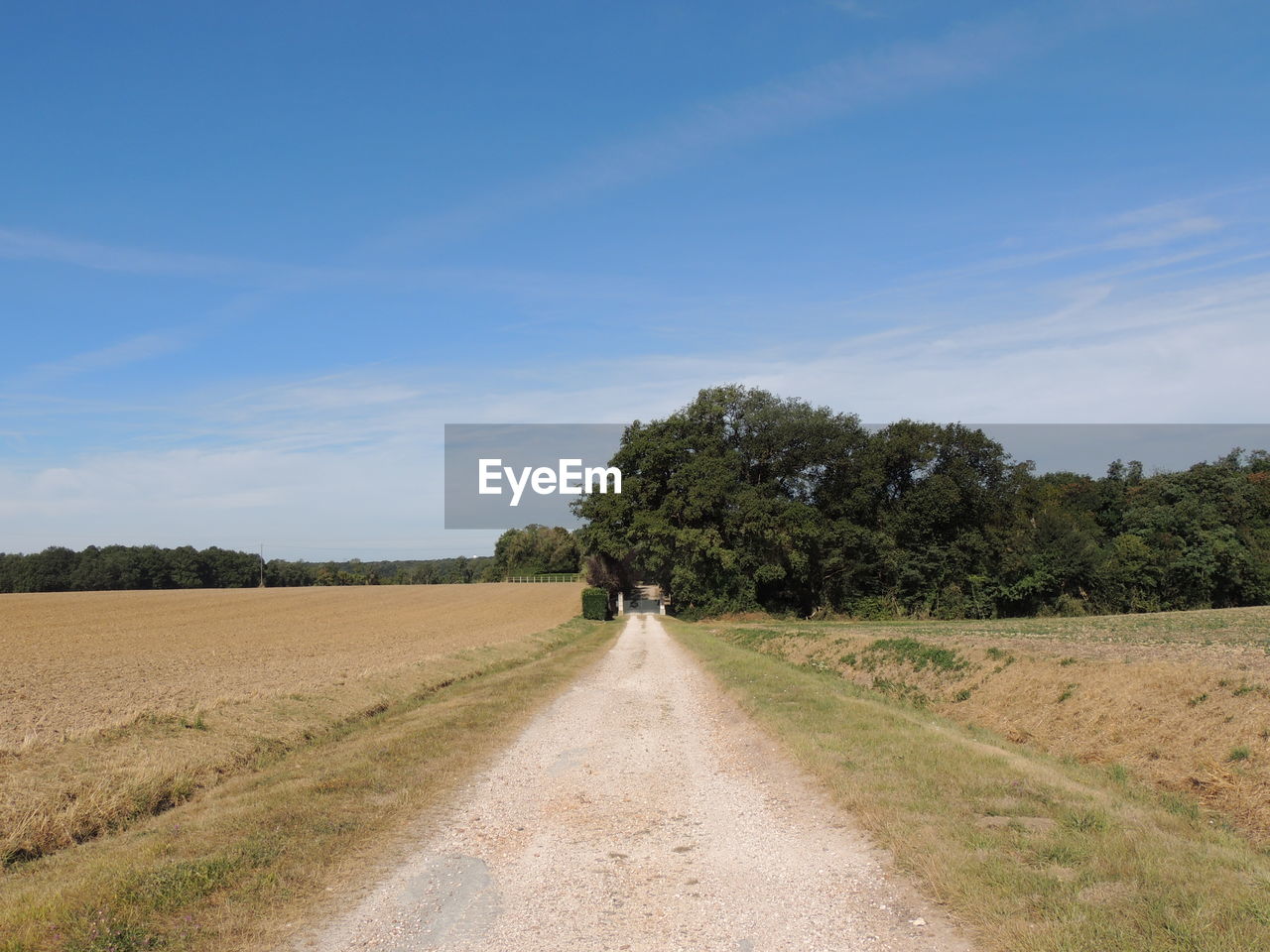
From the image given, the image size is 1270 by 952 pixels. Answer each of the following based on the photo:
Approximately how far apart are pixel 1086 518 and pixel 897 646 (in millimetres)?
58245

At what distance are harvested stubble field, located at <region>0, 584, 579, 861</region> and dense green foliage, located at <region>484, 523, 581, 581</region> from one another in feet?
315

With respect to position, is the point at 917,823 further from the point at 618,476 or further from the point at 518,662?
the point at 618,476

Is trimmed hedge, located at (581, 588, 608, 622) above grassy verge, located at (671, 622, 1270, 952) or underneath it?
underneath

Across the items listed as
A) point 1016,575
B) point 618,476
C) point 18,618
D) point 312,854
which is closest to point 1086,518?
point 1016,575

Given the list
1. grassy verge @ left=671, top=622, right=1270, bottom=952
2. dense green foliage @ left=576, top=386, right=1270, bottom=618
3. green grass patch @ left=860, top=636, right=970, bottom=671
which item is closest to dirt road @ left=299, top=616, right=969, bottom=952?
grassy verge @ left=671, top=622, right=1270, bottom=952

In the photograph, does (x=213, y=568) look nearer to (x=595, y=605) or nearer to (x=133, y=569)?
(x=133, y=569)

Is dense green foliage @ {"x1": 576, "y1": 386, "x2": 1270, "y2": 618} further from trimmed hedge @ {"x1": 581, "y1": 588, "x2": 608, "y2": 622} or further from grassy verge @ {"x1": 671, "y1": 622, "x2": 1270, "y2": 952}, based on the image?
grassy verge @ {"x1": 671, "y1": 622, "x2": 1270, "y2": 952}

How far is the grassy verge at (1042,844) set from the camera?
4.82 m

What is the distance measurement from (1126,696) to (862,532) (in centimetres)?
4037

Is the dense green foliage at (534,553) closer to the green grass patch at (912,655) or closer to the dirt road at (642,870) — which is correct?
the green grass patch at (912,655)

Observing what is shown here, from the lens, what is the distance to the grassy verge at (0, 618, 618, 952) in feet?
17.3

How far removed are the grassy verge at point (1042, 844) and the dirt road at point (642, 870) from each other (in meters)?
0.43

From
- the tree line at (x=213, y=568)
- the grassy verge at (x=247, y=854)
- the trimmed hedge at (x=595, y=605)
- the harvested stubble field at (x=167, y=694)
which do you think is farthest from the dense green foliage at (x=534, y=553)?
the grassy verge at (x=247, y=854)

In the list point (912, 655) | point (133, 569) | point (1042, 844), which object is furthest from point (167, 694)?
point (133, 569)
